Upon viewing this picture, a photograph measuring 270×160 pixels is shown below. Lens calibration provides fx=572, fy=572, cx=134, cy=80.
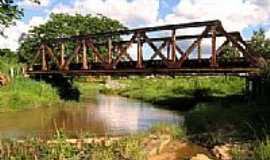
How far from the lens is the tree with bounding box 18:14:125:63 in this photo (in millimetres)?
76312

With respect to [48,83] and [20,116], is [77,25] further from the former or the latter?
[20,116]

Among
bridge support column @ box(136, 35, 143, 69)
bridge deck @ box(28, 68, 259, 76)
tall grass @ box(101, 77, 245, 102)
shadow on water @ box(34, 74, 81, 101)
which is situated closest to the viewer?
bridge deck @ box(28, 68, 259, 76)

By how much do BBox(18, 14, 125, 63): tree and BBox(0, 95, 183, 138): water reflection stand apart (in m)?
41.6

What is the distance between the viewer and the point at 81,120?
28.0 metres

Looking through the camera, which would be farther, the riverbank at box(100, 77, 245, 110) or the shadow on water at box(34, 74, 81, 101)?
the shadow on water at box(34, 74, 81, 101)

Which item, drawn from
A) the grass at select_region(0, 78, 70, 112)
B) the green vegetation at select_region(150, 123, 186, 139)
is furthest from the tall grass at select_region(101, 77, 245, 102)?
the green vegetation at select_region(150, 123, 186, 139)

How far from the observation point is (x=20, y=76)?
4081 cm

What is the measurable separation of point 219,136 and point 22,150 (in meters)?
5.93

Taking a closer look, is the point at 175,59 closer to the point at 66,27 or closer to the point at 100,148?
the point at 100,148

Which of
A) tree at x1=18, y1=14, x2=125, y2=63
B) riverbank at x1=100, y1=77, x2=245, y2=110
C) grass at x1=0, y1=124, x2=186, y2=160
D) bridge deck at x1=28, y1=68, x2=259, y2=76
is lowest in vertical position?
riverbank at x1=100, y1=77, x2=245, y2=110

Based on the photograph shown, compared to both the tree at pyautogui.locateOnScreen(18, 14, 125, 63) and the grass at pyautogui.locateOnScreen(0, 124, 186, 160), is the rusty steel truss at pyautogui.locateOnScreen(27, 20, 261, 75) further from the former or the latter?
the tree at pyautogui.locateOnScreen(18, 14, 125, 63)

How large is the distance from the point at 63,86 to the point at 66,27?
3582cm

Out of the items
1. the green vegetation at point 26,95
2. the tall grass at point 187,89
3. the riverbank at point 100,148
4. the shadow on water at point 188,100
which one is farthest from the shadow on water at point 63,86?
the riverbank at point 100,148

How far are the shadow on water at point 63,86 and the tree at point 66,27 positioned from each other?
100 ft
